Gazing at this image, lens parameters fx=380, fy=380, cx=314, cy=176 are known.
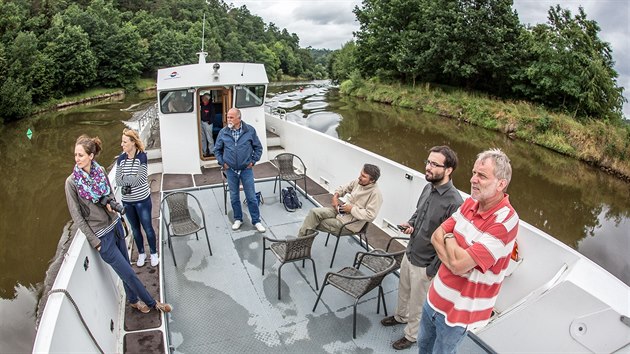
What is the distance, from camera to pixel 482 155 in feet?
6.92

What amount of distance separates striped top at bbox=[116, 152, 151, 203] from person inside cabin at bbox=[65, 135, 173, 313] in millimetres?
684

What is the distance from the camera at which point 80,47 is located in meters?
36.4

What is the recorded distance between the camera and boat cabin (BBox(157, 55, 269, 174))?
23.8 ft

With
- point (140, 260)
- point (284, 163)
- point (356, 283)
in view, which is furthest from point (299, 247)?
point (284, 163)

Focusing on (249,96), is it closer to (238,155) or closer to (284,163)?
(284,163)

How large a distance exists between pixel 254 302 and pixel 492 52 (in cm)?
2769

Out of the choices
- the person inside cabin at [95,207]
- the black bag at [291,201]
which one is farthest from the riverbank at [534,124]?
the person inside cabin at [95,207]

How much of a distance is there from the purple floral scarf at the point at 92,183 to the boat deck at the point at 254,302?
127cm

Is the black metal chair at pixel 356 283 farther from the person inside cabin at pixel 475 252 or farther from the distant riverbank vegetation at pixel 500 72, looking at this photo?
the distant riverbank vegetation at pixel 500 72

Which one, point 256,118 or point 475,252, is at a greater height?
point 475,252

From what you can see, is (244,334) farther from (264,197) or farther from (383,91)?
(383,91)

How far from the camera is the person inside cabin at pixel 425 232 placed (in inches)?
113

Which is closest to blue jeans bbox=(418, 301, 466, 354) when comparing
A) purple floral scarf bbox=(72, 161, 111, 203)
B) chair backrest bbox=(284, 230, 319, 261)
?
chair backrest bbox=(284, 230, 319, 261)

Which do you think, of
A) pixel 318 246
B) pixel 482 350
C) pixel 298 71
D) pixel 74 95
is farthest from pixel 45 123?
pixel 298 71
